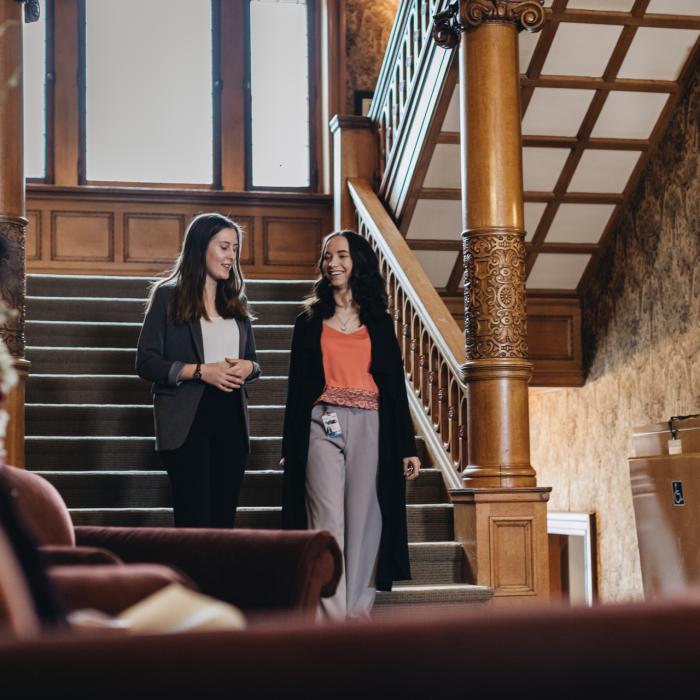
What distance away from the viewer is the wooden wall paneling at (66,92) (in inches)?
357

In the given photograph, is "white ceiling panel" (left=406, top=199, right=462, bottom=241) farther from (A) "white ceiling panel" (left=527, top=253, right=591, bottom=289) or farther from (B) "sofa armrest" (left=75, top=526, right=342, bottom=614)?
(B) "sofa armrest" (left=75, top=526, right=342, bottom=614)

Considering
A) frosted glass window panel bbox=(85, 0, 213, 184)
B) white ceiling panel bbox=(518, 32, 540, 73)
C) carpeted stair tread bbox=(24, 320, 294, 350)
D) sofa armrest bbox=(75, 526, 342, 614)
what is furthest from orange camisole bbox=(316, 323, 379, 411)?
frosted glass window panel bbox=(85, 0, 213, 184)

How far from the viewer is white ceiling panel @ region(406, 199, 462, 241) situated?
24.0 ft

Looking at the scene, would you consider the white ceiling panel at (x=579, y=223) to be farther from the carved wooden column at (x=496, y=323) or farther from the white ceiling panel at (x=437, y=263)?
the carved wooden column at (x=496, y=323)

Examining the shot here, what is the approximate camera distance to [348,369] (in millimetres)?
4051

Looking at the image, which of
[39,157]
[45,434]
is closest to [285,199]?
[39,157]

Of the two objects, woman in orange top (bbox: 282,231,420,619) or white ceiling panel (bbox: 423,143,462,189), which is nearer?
woman in orange top (bbox: 282,231,420,619)

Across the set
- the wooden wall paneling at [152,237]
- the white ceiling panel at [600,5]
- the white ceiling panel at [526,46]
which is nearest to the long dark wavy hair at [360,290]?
the white ceiling panel at [526,46]

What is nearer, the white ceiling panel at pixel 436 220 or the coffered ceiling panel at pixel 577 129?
the coffered ceiling panel at pixel 577 129

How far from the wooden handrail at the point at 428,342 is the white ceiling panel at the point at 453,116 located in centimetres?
63

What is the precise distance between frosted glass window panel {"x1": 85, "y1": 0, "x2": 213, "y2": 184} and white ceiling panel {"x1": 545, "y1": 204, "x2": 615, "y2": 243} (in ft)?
10.3

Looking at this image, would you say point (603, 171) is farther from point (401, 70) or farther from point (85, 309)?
point (85, 309)

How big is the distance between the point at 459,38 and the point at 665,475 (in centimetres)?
220

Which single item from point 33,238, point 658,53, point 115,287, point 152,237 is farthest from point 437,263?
point 33,238
